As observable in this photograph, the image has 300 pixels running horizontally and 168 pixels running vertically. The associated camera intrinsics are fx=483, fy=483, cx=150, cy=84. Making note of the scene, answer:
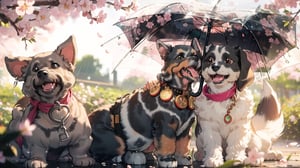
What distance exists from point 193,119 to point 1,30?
2417 mm

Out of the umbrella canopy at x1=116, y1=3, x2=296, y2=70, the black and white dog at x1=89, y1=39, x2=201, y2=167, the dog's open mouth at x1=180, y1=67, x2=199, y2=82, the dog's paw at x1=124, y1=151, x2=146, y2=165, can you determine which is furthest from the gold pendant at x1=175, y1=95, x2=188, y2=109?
the umbrella canopy at x1=116, y1=3, x2=296, y2=70

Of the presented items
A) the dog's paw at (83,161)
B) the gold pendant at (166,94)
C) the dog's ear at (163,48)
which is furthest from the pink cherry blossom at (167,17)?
the dog's paw at (83,161)

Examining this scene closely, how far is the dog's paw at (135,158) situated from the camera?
206 inches

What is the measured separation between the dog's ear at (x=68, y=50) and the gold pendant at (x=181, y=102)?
3.87 feet

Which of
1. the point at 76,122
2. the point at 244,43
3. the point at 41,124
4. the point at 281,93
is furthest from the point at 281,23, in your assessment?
the point at 281,93

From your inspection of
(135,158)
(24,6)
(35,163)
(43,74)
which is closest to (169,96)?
(135,158)

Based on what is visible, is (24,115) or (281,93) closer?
(24,115)

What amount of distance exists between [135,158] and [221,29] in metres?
1.86

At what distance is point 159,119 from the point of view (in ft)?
16.5

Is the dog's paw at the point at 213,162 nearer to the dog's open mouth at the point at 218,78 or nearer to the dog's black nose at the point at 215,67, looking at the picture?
the dog's open mouth at the point at 218,78

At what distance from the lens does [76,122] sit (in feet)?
16.8

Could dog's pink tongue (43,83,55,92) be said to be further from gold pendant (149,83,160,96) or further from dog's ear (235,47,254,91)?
dog's ear (235,47,254,91)

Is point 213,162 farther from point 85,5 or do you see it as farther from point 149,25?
point 85,5

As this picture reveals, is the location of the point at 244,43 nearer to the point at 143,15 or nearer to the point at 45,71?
the point at 143,15
